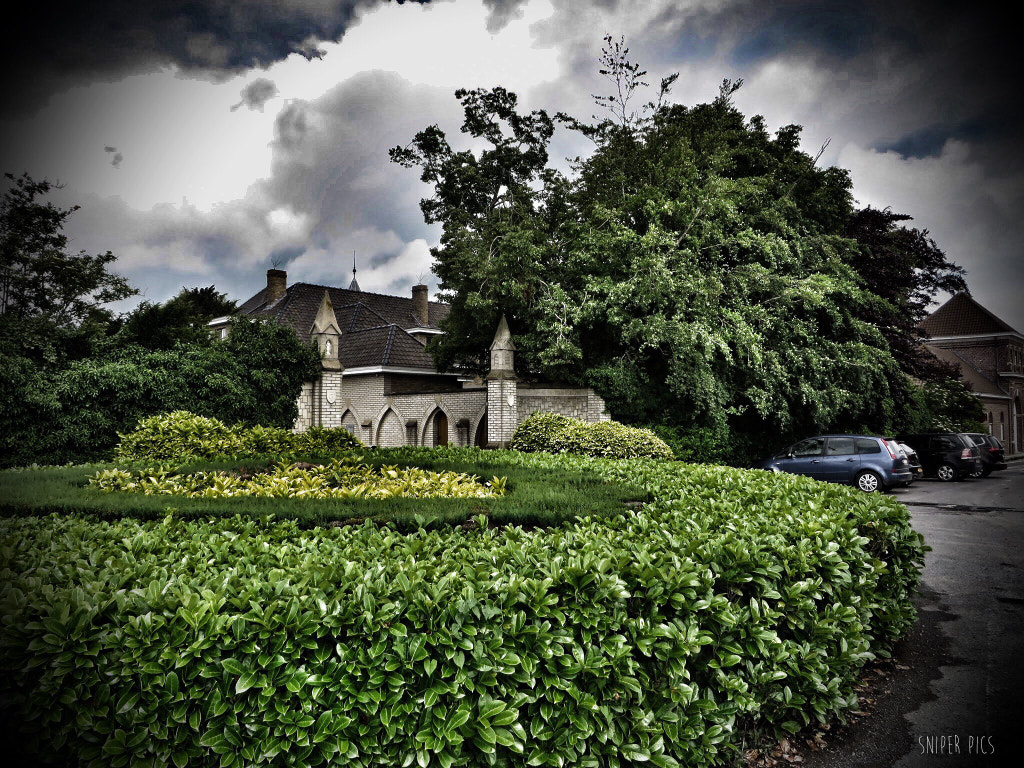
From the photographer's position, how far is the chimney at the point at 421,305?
3516cm

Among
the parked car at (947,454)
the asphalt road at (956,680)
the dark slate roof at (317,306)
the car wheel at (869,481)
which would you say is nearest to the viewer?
the asphalt road at (956,680)

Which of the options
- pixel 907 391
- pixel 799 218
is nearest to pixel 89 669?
pixel 799 218

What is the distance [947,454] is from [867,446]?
680cm

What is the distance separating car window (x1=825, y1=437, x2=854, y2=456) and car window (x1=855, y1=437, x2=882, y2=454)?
0.19 meters

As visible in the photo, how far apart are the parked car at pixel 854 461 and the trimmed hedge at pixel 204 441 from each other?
12226 mm

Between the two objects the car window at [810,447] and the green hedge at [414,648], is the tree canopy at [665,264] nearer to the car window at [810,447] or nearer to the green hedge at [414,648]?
the car window at [810,447]

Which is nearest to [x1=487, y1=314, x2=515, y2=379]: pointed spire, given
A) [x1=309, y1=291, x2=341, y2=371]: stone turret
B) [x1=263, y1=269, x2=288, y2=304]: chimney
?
[x1=309, y1=291, x2=341, y2=371]: stone turret

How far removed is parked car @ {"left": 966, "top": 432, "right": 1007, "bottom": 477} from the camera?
2036 centimetres

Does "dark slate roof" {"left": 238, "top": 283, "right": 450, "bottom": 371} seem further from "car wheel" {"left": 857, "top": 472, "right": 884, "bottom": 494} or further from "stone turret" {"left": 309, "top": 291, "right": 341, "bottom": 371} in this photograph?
"car wheel" {"left": 857, "top": 472, "right": 884, "bottom": 494}

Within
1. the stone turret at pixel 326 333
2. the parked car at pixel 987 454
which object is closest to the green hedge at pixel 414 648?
the stone turret at pixel 326 333

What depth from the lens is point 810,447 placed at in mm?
16375

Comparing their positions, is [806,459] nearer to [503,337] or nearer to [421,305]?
[503,337]

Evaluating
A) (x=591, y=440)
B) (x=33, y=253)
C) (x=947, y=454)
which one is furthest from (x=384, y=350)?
(x=947, y=454)

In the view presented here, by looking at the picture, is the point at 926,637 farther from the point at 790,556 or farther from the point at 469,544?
the point at 469,544
